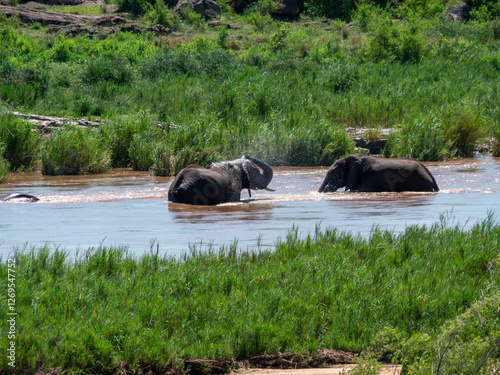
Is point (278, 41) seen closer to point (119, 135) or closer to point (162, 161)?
point (119, 135)

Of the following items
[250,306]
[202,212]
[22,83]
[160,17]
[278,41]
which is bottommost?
[250,306]

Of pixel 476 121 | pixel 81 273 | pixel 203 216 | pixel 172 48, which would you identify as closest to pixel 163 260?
pixel 81 273

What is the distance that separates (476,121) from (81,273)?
14.4 metres

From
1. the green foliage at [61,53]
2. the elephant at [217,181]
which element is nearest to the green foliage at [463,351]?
the elephant at [217,181]

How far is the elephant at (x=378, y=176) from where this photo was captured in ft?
39.7

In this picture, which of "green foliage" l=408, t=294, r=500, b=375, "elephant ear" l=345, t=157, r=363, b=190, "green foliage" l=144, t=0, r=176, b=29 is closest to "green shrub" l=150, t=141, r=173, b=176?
"elephant ear" l=345, t=157, r=363, b=190

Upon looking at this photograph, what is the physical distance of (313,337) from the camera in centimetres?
451

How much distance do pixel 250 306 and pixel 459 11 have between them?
47775 mm

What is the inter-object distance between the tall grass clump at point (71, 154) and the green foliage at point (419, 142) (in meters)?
7.02

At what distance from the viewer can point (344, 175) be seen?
12.5m

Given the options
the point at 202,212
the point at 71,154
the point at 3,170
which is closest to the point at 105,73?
the point at 71,154

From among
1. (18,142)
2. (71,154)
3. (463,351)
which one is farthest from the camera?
(18,142)

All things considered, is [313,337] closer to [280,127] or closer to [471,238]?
[471,238]

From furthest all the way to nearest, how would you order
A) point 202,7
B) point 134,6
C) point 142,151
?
point 134,6
point 202,7
point 142,151
